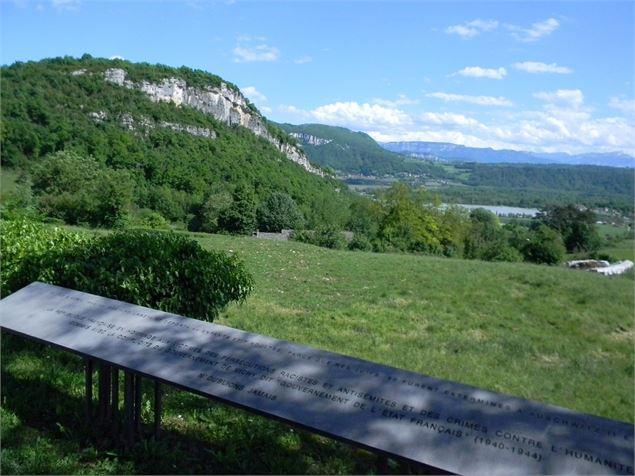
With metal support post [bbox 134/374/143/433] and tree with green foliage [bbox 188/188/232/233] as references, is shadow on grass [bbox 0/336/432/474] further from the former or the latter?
tree with green foliage [bbox 188/188/232/233]

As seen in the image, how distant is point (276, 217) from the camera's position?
28453 mm

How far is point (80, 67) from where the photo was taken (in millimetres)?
57312

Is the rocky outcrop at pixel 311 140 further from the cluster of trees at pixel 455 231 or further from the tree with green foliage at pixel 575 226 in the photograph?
the tree with green foliage at pixel 575 226

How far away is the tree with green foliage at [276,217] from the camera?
27.7 metres

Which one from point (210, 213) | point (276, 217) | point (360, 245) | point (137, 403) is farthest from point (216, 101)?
point (137, 403)

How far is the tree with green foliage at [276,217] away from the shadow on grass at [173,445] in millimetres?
22563

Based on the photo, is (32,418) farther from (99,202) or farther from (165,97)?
(165,97)

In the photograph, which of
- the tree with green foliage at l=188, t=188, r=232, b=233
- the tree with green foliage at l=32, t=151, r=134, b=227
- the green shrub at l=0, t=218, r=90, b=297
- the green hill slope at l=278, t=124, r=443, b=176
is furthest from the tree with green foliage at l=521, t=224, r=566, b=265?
the green hill slope at l=278, t=124, r=443, b=176

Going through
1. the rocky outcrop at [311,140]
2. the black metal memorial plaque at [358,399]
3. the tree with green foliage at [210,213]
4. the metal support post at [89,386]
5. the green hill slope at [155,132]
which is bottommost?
the tree with green foliage at [210,213]

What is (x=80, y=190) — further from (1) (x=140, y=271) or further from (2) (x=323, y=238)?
(1) (x=140, y=271)

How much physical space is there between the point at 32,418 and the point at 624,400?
4923mm

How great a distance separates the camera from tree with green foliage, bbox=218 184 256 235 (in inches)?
990

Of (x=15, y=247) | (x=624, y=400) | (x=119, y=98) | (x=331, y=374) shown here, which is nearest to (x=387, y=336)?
(x=624, y=400)

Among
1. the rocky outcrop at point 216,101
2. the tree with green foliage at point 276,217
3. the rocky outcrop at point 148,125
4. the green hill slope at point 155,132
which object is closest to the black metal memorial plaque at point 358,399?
the tree with green foliage at point 276,217
